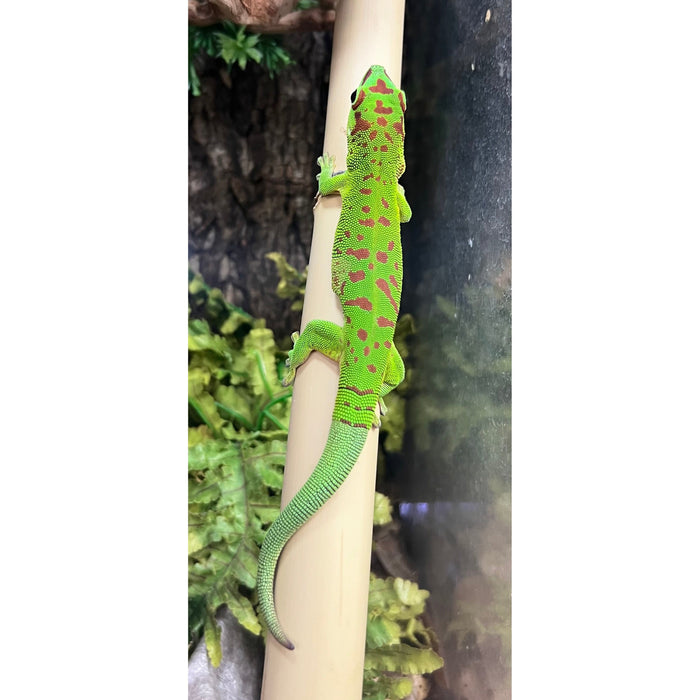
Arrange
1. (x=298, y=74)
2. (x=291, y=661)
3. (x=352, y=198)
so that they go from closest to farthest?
(x=291, y=661), (x=352, y=198), (x=298, y=74)

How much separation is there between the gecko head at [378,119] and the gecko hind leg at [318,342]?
344 millimetres

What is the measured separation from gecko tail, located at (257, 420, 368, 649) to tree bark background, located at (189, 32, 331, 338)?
30 centimetres

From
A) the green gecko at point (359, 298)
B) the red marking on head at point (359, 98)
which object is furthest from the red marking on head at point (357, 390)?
the red marking on head at point (359, 98)

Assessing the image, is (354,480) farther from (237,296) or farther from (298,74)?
(298,74)

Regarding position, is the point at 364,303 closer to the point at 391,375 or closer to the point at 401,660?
the point at 391,375

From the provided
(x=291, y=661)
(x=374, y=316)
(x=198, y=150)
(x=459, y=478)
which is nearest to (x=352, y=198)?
(x=374, y=316)

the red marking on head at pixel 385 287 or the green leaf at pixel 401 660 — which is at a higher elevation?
the red marking on head at pixel 385 287

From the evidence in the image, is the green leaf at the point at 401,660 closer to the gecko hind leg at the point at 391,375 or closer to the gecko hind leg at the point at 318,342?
the gecko hind leg at the point at 391,375

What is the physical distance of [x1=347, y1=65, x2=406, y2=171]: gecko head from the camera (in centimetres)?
124

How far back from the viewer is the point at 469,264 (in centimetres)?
130

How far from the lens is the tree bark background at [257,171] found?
4.38ft

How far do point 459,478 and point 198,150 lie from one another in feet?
2.87

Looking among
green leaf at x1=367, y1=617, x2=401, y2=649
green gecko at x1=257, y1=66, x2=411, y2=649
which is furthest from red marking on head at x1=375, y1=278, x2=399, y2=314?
green leaf at x1=367, y1=617, x2=401, y2=649

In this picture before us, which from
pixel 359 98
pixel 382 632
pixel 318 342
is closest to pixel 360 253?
pixel 318 342
